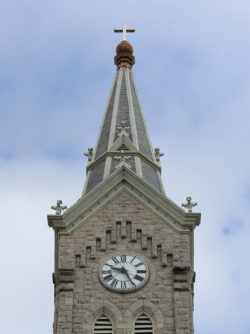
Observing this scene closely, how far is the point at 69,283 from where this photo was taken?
5028 centimetres

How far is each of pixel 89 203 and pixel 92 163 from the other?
497cm

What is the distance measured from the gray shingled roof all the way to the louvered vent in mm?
8065

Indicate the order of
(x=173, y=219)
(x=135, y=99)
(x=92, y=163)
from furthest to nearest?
(x=135, y=99)
(x=92, y=163)
(x=173, y=219)

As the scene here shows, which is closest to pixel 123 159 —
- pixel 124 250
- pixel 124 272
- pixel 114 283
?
pixel 124 250

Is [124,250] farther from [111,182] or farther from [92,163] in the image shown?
[92,163]

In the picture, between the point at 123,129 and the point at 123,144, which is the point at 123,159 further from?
the point at 123,129

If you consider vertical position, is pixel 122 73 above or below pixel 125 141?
above

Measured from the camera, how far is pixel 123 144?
5828 centimetres

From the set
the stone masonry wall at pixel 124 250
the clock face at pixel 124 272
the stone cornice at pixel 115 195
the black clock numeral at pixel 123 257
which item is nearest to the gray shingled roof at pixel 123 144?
the stone cornice at pixel 115 195

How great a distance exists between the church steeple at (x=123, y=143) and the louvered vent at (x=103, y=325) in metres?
7.95

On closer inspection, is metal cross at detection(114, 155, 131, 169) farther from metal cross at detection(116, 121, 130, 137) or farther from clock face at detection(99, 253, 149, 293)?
clock face at detection(99, 253, 149, 293)

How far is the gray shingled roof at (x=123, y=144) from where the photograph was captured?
56.4 meters

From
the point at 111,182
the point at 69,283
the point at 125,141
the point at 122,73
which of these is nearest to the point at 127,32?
the point at 122,73

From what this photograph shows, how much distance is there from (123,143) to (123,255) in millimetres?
8327
